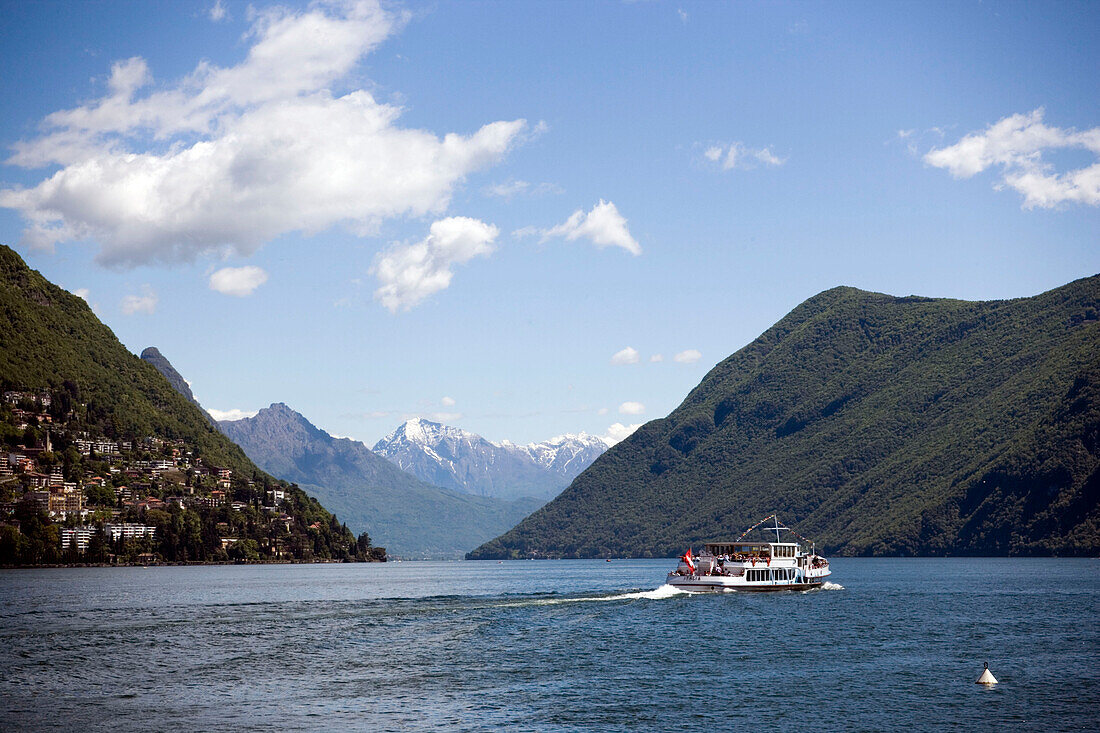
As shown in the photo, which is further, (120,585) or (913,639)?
(120,585)

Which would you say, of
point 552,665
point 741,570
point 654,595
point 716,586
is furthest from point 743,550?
point 552,665

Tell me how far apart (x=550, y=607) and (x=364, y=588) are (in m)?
68.5

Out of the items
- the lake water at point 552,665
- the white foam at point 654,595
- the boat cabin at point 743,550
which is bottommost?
the white foam at point 654,595

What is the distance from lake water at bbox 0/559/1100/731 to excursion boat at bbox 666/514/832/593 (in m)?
15.1

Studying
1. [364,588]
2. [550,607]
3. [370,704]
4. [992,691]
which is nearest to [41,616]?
[550,607]

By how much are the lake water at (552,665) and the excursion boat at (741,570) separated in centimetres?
1510

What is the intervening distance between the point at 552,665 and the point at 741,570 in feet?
265

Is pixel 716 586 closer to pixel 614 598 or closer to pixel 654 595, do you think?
pixel 654 595

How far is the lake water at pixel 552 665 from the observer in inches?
2205

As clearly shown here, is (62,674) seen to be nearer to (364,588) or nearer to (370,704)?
(370,704)

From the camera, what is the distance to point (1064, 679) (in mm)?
66438

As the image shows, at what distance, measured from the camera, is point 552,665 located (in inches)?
2992

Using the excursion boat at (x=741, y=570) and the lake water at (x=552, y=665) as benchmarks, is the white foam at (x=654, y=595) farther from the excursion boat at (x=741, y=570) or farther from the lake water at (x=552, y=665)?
the lake water at (x=552, y=665)

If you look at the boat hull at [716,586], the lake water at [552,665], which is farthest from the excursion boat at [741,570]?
the lake water at [552,665]
